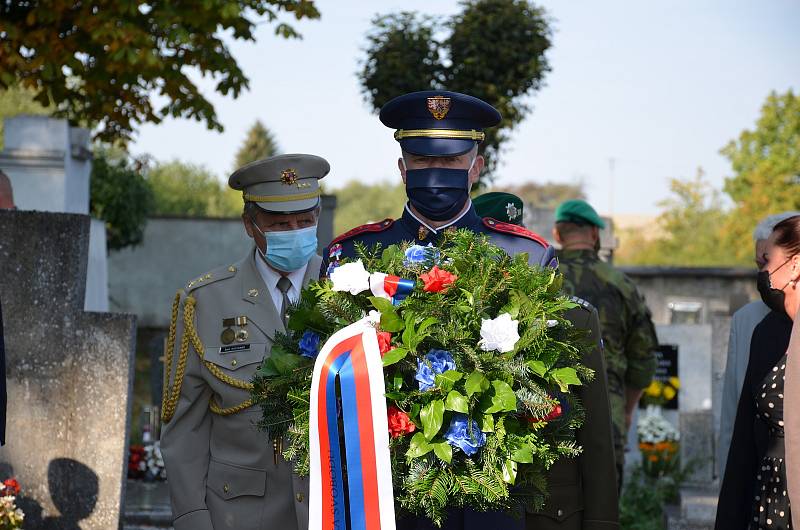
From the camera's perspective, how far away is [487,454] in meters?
2.84

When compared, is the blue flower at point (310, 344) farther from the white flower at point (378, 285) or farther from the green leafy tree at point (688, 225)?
the green leafy tree at point (688, 225)

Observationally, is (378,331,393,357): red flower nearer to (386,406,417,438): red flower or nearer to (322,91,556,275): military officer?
(386,406,417,438): red flower

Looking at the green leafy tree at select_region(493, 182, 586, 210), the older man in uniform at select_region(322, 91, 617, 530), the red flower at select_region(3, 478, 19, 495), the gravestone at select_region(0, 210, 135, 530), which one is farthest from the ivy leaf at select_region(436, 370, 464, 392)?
the green leafy tree at select_region(493, 182, 586, 210)

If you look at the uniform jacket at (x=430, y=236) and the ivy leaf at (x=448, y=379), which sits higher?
the uniform jacket at (x=430, y=236)

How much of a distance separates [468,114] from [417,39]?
49.3 ft

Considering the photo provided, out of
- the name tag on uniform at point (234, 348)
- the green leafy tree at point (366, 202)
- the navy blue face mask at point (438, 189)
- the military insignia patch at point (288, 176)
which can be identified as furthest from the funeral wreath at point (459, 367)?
the green leafy tree at point (366, 202)

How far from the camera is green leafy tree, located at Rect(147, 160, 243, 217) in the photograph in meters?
49.5

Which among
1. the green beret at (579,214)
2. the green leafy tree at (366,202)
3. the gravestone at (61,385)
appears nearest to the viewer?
the gravestone at (61,385)

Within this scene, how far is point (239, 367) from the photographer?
4.15 meters

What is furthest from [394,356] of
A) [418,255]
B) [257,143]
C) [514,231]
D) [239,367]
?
[257,143]

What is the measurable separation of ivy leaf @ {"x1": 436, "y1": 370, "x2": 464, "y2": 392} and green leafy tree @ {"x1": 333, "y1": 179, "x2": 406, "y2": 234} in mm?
99198

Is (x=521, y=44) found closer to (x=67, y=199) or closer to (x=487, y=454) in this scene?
(x=67, y=199)

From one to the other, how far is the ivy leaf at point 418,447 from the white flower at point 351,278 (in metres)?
0.42

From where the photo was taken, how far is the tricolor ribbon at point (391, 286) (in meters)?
2.99
